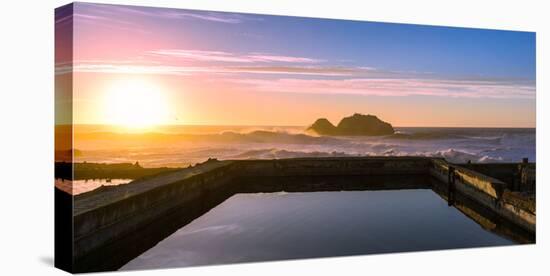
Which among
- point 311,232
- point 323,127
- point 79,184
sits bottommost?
point 311,232

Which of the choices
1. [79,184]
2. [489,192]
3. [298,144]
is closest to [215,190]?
[298,144]

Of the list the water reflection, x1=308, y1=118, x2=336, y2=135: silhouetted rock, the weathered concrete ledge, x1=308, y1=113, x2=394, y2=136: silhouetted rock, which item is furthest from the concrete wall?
the water reflection

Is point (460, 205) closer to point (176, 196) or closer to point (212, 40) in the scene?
point (176, 196)

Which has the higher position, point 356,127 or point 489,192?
point 356,127

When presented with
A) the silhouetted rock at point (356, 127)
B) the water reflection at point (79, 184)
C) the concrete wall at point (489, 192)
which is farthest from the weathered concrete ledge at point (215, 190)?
the silhouetted rock at point (356, 127)

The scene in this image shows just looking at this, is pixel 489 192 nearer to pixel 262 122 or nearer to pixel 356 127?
pixel 356 127

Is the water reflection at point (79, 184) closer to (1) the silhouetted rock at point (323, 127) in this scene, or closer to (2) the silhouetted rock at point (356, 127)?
(1) the silhouetted rock at point (323, 127)
